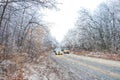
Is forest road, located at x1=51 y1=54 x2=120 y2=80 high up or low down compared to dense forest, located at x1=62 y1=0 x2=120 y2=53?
down

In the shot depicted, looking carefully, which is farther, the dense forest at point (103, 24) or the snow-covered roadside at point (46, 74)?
the dense forest at point (103, 24)

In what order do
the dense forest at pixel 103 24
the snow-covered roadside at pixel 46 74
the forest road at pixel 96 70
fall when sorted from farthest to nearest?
the dense forest at pixel 103 24 < the snow-covered roadside at pixel 46 74 < the forest road at pixel 96 70

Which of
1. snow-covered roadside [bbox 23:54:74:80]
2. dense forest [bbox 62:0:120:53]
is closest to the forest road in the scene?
snow-covered roadside [bbox 23:54:74:80]

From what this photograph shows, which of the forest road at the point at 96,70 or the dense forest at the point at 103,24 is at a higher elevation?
the dense forest at the point at 103,24

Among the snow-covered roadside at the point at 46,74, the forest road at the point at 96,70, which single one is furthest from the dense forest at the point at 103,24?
the snow-covered roadside at the point at 46,74

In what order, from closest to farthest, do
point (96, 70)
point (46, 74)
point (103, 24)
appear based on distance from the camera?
1. point (46, 74)
2. point (96, 70)
3. point (103, 24)

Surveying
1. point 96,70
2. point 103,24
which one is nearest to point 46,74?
point 96,70

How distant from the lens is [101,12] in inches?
2334

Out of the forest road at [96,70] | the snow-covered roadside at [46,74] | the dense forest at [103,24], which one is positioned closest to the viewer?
the forest road at [96,70]

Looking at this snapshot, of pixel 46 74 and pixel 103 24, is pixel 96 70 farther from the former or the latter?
pixel 103 24

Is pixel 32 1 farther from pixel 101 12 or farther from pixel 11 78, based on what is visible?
pixel 101 12

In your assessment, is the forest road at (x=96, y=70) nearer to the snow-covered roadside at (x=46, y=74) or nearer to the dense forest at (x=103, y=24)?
the snow-covered roadside at (x=46, y=74)

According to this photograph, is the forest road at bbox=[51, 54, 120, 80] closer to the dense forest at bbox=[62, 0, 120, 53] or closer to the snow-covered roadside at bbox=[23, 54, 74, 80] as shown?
the snow-covered roadside at bbox=[23, 54, 74, 80]

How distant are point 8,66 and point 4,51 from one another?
522 cm
